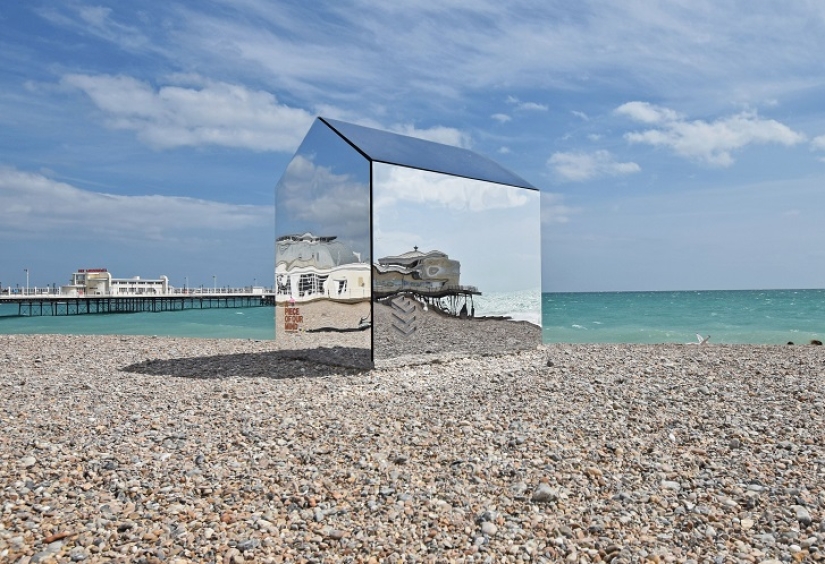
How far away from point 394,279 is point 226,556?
5.51 metres

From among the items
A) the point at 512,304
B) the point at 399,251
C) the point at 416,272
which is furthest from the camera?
the point at 512,304

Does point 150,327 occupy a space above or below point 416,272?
below

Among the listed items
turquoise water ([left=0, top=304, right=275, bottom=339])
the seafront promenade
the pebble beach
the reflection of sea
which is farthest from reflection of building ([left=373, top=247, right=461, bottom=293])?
the seafront promenade

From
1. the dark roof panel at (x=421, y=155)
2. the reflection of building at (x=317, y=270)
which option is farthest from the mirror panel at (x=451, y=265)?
the reflection of building at (x=317, y=270)

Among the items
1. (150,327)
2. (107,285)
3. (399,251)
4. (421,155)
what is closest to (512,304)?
(399,251)

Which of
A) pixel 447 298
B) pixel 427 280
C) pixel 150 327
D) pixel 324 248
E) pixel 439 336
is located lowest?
pixel 150 327

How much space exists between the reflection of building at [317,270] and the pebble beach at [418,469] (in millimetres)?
1352

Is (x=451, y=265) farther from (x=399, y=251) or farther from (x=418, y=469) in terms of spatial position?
(x=418, y=469)

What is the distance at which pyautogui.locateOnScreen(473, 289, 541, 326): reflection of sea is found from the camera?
396 inches

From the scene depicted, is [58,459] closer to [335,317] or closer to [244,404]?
[244,404]

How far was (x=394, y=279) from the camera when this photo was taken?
8.80 metres

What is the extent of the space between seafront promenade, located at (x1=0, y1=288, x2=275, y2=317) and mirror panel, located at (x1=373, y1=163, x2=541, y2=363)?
55.9 m

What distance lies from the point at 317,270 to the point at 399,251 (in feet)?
5.44

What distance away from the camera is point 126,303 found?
6222cm
